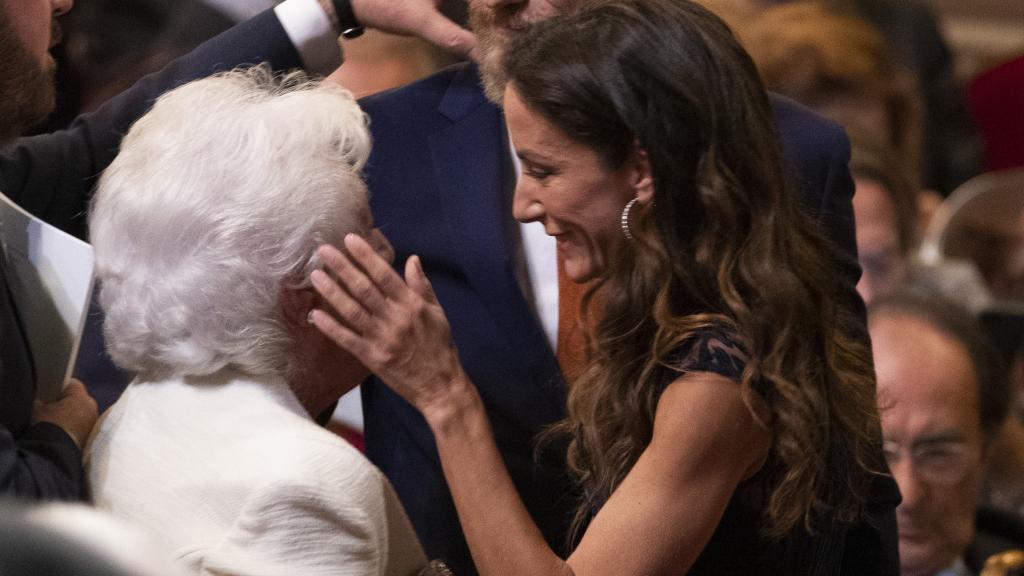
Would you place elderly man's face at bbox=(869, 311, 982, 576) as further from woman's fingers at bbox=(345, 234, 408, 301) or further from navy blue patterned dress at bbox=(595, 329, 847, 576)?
woman's fingers at bbox=(345, 234, 408, 301)

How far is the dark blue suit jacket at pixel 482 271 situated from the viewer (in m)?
2.32

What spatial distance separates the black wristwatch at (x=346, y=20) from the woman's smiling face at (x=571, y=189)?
0.44m

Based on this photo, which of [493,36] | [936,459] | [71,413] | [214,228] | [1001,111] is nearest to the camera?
[214,228]

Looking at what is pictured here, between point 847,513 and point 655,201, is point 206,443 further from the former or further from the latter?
point 847,513

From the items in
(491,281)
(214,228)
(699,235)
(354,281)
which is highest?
(214,228)

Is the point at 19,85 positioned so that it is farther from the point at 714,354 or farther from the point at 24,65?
the point at 714,354

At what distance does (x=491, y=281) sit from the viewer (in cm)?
232

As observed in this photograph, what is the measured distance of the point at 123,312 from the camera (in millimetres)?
1890

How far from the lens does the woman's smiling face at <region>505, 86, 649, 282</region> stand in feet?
6.45

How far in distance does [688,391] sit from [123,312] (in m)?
0.66

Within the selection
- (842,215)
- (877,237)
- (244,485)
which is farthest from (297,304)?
(877,237)

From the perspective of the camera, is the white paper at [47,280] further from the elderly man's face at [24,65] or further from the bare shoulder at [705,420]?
the bare shoulder at [705,420]

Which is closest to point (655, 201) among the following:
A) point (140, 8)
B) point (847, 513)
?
point (847, 513)

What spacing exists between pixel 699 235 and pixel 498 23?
48 centimetres
